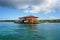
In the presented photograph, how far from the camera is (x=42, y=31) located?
8.87 ft

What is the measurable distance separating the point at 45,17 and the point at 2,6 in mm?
935

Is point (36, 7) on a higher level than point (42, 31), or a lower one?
higher

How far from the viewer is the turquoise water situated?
266cm

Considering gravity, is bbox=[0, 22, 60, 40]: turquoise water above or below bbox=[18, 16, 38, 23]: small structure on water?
below

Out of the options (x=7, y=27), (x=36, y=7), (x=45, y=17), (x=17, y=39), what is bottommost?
Answer: (x=17, y=39)

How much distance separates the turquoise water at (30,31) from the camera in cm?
266

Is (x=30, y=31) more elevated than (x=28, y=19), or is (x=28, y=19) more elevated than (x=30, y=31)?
(x=28, y=19)

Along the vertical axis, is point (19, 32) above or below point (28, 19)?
below

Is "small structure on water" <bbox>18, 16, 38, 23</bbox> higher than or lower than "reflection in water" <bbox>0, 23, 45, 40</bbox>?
higher

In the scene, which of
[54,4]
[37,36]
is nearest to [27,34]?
[37,36]

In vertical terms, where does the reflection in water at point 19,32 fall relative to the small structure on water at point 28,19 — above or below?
below

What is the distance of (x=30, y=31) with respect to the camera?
2.75m

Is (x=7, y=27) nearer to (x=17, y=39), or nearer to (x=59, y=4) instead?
(x=17, y=39)

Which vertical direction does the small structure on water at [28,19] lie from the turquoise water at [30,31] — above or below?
above
